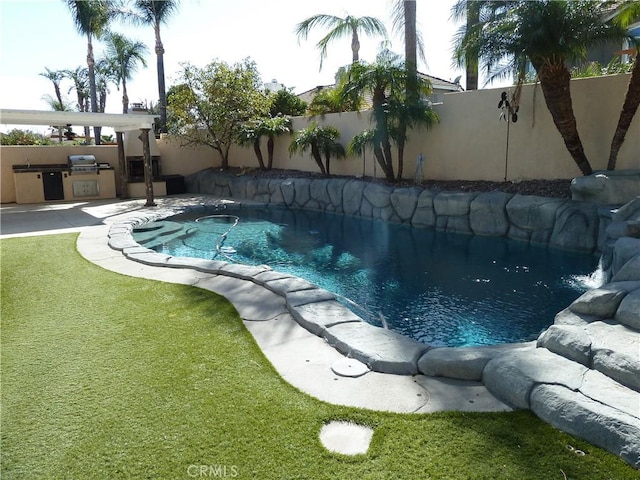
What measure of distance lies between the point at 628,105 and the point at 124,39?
31.7 m

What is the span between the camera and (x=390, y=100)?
1119 centimetres

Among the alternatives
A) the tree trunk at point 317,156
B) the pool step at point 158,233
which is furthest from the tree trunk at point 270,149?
the pool step at point 158,233

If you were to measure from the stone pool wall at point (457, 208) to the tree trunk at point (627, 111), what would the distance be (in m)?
1.37

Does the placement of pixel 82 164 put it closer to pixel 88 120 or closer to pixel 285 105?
pixel 88 120

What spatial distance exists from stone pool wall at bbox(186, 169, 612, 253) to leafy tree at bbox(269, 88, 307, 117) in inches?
170

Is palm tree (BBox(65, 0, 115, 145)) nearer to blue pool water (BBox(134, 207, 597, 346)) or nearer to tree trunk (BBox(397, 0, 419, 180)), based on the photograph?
blue pool water (BBox(134, 207, 597, 346))

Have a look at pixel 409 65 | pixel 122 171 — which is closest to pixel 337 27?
pixel 409 65

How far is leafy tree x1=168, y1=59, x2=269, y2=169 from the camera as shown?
606 inches

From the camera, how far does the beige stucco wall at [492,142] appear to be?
871 cm

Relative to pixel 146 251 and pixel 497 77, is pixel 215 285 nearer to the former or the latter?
pixel 146 251

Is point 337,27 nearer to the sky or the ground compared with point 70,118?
nearer to the sky

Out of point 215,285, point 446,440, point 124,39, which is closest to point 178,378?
point 446,440

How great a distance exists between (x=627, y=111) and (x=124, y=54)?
3179cm

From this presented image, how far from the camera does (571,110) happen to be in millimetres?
8367
